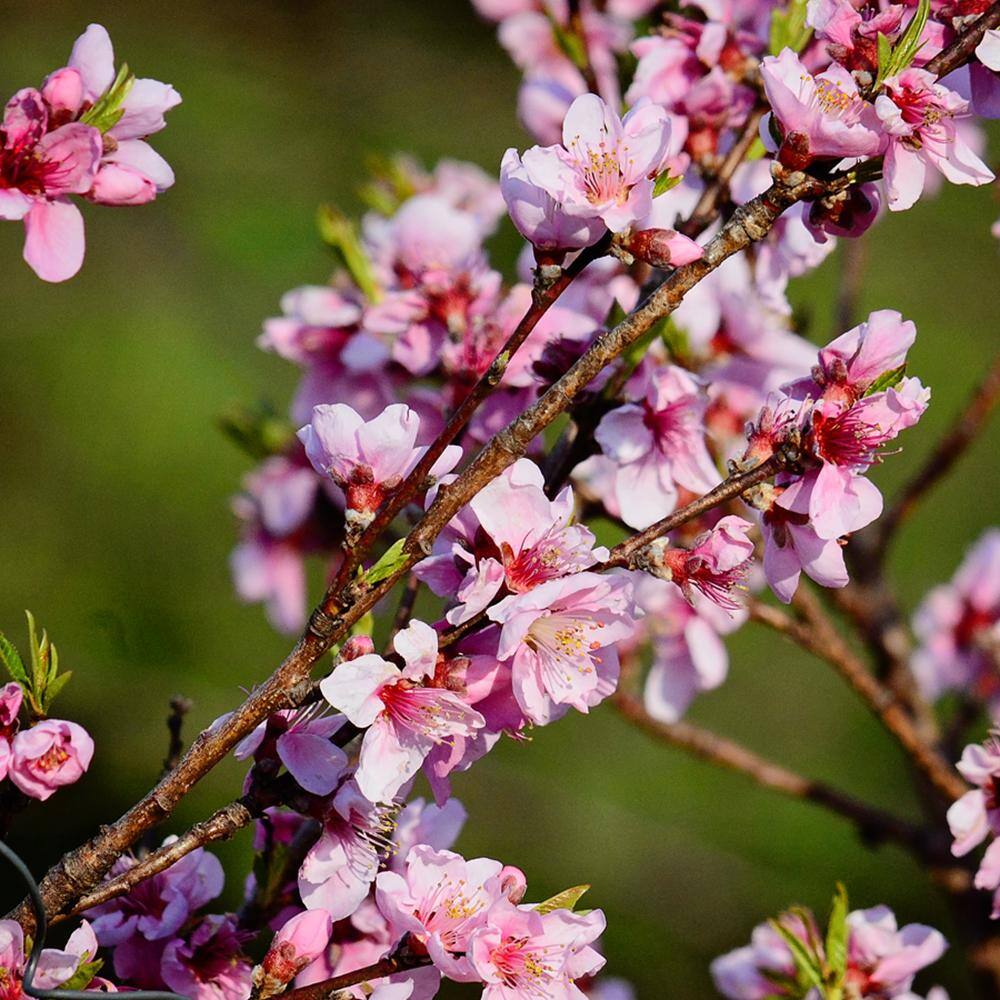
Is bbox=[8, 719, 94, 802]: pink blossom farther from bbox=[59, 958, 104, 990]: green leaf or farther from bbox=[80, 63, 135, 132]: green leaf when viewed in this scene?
bbox=[80, 63, 135, 132]: green leaf

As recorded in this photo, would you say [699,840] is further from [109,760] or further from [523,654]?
[523,654]

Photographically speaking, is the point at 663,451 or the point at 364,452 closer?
the point at 364,452

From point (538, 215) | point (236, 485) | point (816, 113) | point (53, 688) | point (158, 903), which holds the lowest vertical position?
point (236, 485)

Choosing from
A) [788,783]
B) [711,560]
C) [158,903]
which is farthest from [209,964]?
[788,783]

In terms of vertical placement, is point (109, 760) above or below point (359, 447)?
below

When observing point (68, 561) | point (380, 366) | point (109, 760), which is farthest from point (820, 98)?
point (68, 561)

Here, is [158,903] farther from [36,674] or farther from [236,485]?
[236,485]
